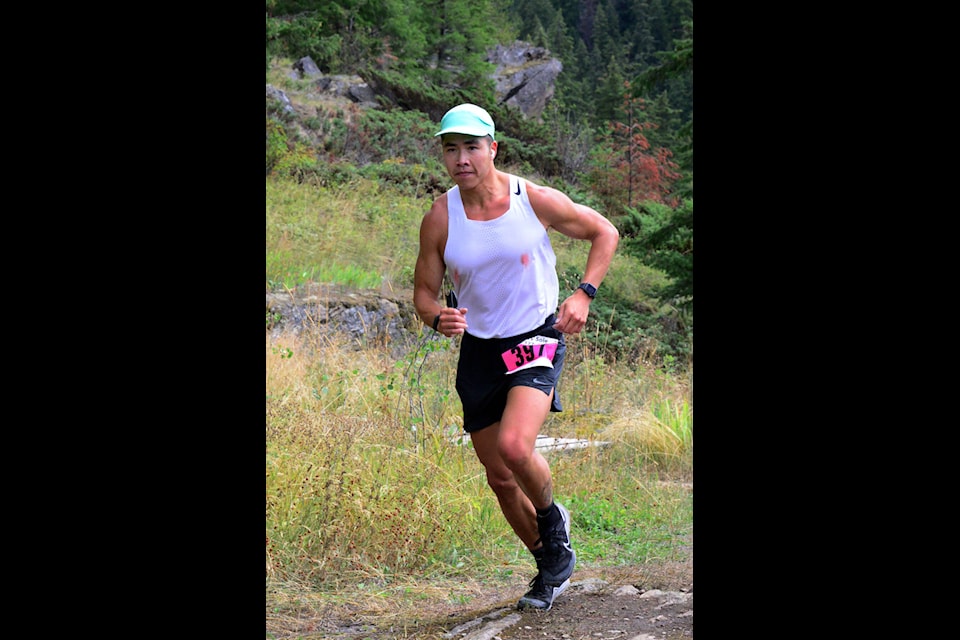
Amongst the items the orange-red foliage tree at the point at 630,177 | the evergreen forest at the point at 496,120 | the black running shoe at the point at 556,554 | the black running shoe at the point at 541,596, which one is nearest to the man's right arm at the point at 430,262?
the black running shoe at the point at 556,554

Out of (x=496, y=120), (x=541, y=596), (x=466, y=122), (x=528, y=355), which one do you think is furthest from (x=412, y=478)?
(x=496, y=120)

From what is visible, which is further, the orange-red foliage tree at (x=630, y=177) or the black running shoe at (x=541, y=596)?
the orange-red foliage tree at (x=630, y=177)

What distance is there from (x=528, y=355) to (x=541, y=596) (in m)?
1.21

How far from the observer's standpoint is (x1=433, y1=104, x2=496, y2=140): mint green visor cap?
455 centimetres

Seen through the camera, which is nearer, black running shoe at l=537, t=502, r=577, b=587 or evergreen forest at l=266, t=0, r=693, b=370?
black running shoe at l=537, t=502, r=577, b=587

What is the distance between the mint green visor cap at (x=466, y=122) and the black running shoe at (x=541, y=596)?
217 cm

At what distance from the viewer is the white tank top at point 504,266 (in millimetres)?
4707

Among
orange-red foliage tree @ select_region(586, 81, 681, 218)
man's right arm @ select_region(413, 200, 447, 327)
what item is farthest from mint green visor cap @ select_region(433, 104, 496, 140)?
orange-red foliage tree @ select_region(586, 81, 681, 218)

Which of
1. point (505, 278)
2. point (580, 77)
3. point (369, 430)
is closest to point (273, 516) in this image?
point (369, 430)

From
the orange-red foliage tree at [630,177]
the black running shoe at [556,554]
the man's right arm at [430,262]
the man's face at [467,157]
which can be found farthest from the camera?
the orange-red foliage tree at [630,177]

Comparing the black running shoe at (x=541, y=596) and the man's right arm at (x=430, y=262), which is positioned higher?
the man's right arm at (x=430, y=262)

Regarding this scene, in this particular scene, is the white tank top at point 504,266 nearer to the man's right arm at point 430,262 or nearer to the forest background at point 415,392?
the man's right arm at point 430,262

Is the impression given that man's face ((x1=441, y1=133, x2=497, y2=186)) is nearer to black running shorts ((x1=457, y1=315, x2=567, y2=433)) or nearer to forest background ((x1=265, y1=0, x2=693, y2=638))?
black running shorts ((x1=457, y1=315, x2=567, y2=433))

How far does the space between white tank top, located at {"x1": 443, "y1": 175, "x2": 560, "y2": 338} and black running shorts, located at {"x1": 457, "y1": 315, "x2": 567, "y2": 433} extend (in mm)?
55
